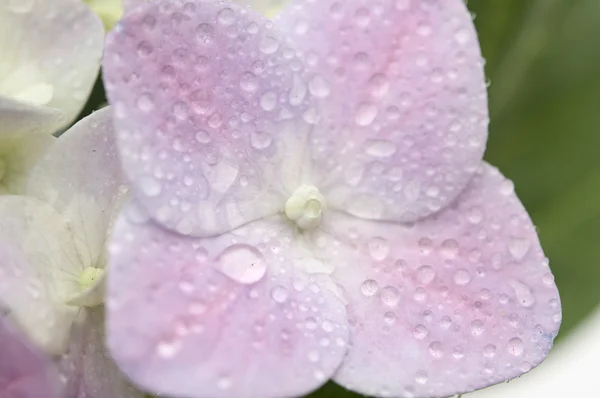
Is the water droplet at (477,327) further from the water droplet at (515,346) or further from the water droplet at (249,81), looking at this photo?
the water droplet at (249,81)

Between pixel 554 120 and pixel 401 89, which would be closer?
pixel 401 89

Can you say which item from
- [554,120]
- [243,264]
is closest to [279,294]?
[243,264]

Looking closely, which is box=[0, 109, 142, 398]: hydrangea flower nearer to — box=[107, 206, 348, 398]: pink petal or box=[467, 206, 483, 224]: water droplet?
box=[107, 206, 348, 398]: pink petal

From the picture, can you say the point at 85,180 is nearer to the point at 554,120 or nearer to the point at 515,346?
the point at 515,346

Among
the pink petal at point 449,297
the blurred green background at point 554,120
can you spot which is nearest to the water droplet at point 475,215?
the pink petal at point 449,297

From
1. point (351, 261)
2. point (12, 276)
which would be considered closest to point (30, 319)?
point (12, 276)
